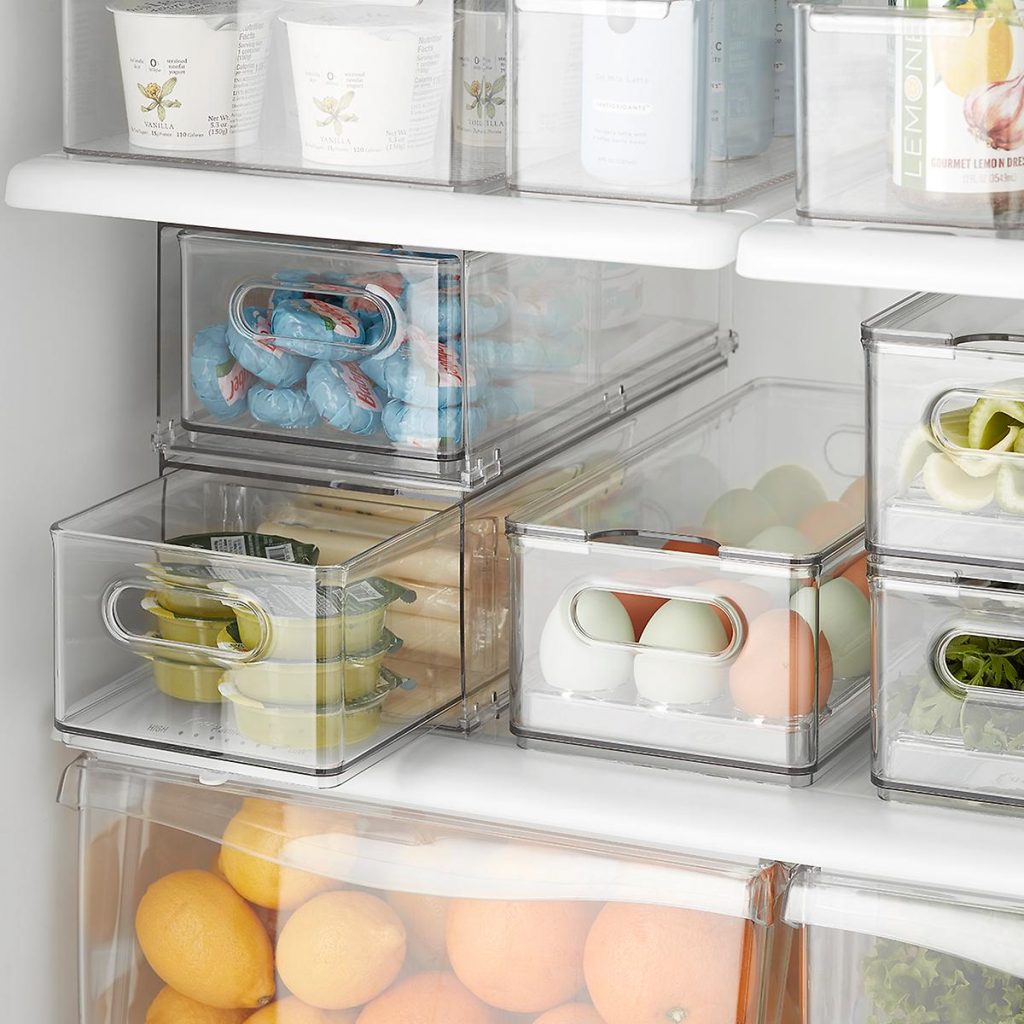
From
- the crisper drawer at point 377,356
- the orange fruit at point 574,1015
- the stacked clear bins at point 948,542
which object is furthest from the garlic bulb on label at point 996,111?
the orange fruit at point 574,1015

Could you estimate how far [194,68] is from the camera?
1.08 metres

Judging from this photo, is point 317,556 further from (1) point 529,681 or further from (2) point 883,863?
(2) point 883,863

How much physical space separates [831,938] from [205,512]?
55 cm

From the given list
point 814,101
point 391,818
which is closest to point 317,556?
point 391,818

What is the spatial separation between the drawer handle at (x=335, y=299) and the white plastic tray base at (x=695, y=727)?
0.26 m

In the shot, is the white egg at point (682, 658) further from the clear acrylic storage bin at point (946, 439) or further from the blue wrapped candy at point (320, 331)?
the blue wrapped candy at point (320, 331)

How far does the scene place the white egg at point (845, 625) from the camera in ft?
3.68

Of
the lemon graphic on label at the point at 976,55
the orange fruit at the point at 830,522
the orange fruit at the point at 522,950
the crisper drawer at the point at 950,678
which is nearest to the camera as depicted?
the lemon graphic on label at the point at 976,55

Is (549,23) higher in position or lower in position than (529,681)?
higher

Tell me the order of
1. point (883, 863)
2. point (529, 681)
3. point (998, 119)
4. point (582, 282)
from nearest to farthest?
point (998, 119) < point (883, 863) < point (529, 681) < point (582, 282)

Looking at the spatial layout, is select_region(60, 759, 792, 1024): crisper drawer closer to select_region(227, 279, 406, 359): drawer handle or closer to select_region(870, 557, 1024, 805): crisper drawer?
select_region(870, 557, 1024, 805): crisper drawer

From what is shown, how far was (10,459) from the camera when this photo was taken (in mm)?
1162

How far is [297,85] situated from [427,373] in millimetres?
206

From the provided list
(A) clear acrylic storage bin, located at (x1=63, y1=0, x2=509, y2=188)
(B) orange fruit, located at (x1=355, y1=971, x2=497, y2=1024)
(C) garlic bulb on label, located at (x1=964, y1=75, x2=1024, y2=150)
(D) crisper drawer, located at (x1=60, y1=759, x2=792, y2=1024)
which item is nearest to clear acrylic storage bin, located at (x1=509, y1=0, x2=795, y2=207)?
(A) clear acrylic storage bin, located at (x1=63, y1=0, x2=509, y2=188)
